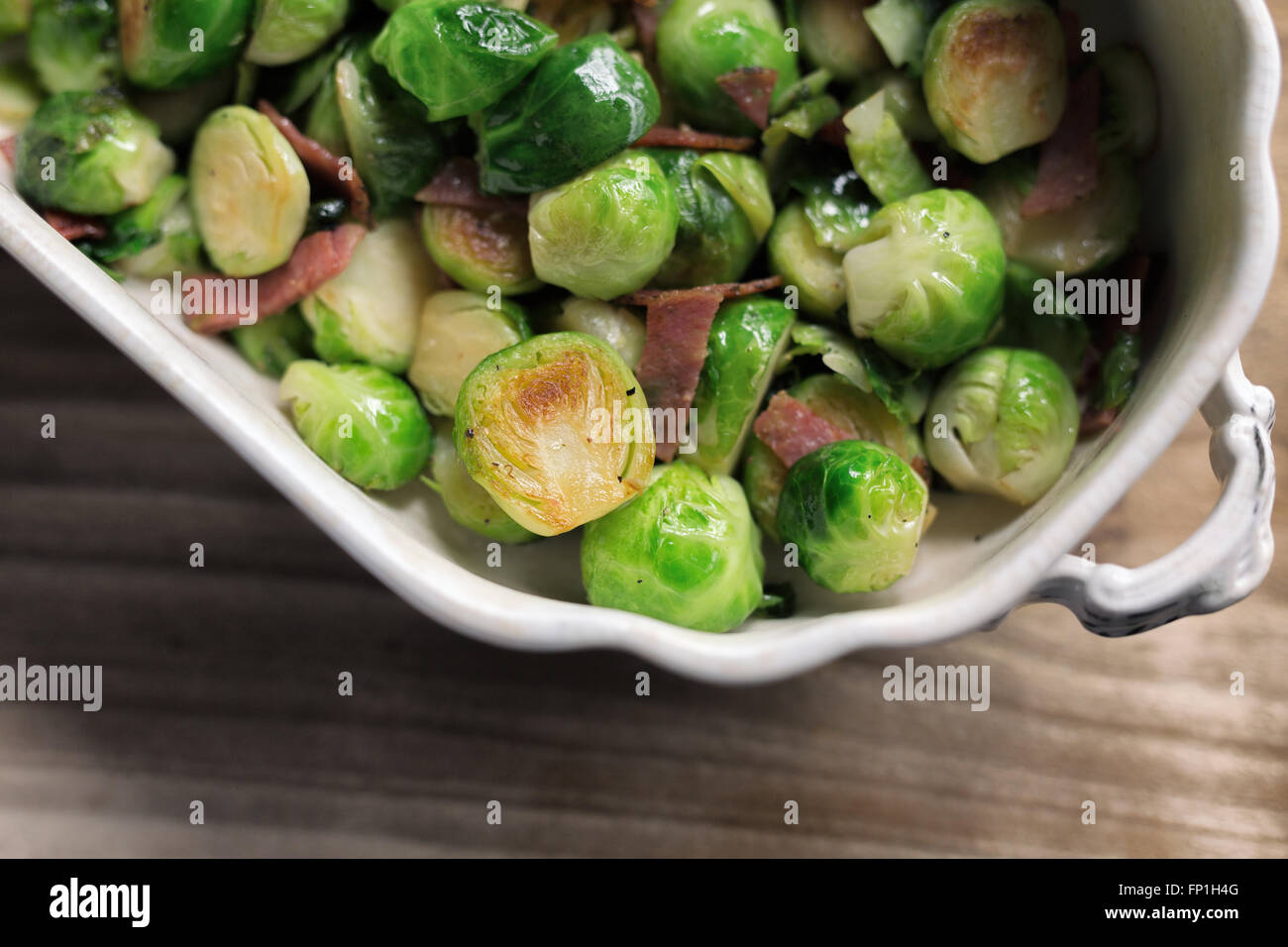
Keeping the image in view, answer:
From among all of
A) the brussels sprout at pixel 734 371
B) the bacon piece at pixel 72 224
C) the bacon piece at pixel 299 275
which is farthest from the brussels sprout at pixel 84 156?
the brussels sprout at pixel 734 371

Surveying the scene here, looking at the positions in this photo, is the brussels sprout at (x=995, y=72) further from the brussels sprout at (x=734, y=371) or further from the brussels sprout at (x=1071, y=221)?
the brussels sprout at (x=734, y=371)

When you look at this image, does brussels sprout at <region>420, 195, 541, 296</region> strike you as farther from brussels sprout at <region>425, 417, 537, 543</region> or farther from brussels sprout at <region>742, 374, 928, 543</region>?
brussels sprout at <region>742, 374, 928, 543</region>

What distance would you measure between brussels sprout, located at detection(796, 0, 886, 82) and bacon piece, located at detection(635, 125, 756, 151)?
0.72ft

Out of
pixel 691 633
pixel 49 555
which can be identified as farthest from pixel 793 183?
pixel 49 555

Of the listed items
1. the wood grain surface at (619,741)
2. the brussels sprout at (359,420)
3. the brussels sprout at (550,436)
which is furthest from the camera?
the wood grain surface at (619,741)

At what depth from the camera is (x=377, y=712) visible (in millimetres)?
1942

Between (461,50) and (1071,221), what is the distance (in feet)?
3.30

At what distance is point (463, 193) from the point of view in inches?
62.1

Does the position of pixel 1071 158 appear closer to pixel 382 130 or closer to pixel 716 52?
pixel 716 52

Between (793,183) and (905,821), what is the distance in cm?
124

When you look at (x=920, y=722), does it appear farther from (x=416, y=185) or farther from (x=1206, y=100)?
(x=416, y=185)

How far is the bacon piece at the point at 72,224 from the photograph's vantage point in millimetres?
1557

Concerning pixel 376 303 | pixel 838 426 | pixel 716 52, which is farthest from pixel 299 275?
pixel 838 426

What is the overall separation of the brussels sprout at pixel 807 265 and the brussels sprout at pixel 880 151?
0.12 meters
